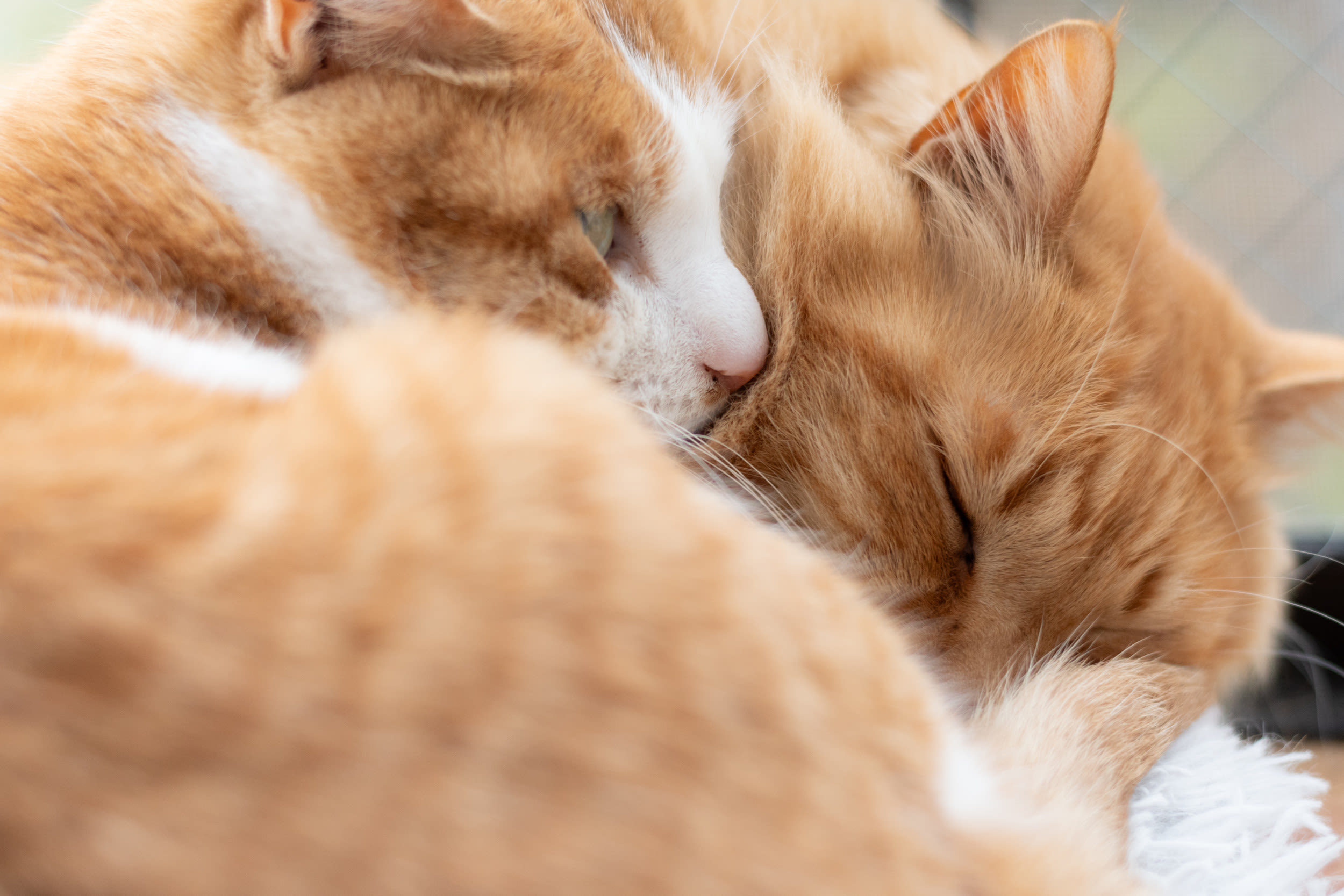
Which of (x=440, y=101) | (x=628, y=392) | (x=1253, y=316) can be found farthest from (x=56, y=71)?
(x=1253, y=316)

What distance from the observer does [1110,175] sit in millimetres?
1226

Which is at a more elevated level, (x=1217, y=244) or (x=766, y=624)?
(x=1217, y=244)

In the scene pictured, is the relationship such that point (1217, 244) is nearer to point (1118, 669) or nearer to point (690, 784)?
point (1118, 669)

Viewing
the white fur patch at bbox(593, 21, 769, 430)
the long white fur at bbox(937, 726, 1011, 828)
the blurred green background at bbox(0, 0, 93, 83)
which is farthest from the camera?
the blurred green background at bbox(0, 0, 93, 83)

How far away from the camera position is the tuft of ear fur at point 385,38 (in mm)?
983

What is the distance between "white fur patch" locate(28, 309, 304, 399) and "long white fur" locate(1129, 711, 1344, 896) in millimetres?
952

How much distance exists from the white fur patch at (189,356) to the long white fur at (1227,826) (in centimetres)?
95

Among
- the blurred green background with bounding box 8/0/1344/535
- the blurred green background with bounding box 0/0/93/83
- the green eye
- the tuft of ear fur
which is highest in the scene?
the blurred green background with bounding box 8/0/1344/535

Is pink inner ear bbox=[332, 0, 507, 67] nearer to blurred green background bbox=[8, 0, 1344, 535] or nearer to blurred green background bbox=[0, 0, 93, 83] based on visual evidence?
blurred green background bbox=[0, 0, 93, 83]

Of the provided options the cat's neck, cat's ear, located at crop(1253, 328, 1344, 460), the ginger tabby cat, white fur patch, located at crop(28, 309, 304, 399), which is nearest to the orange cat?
the ginger tabby cat

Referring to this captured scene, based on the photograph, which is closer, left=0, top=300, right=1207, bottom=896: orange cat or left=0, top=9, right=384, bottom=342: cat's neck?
left=0, top=300, right=1207, bottom=896: orange cat

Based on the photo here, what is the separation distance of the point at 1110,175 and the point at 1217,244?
3.09ft

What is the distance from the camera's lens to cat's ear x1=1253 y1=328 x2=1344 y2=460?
4.26ft

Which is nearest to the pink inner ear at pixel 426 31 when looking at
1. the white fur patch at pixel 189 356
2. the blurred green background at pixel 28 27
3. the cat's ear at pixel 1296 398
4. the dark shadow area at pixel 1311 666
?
the white fur patch at pixel 189 356
